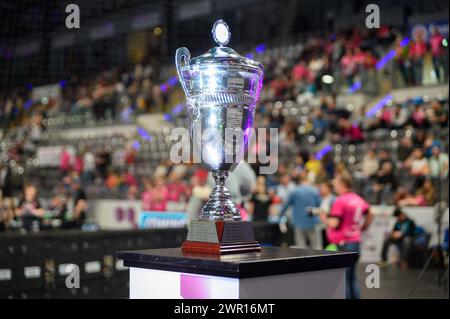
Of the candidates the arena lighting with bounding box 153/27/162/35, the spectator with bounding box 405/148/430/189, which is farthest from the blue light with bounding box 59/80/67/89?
the spectator with bounding box 405/148/430/189

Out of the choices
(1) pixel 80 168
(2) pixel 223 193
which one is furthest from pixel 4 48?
(2) pixel 223 193

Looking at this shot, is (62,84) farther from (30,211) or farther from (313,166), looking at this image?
(30,211)

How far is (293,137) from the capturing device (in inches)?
546

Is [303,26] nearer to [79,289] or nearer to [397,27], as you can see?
[397,27]

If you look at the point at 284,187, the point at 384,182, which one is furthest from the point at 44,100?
the point at 384,182

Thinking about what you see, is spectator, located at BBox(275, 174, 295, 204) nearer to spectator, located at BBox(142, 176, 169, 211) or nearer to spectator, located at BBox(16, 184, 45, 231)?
spectator, located at BBox(142, 176, 169, 211)

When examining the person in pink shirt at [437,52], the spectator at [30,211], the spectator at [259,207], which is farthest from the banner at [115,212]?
the person in pink shirt at [437,52]

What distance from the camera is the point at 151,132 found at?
17828mm

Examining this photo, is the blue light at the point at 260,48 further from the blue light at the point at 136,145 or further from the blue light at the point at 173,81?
the blue light at the point at 136,145

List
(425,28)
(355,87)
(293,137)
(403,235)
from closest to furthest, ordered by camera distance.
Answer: (403,235)
(425,28)
(293,137)
(355,87)

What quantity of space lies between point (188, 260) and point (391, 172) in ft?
29.7

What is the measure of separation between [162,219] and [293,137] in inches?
144

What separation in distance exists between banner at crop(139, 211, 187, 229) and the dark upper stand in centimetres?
841

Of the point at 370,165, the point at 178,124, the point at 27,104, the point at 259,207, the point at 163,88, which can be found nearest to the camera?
the point at 259,207
